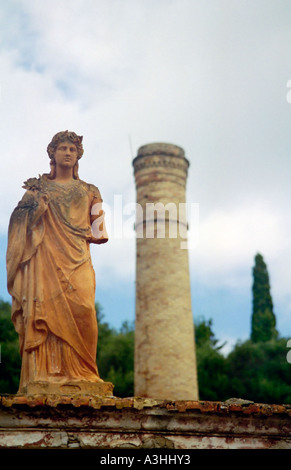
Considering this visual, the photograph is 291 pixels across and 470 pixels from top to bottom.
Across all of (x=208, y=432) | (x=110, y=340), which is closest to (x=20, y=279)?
(x=208, y=432)

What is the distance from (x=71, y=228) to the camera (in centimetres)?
686

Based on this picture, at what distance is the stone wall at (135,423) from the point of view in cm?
532

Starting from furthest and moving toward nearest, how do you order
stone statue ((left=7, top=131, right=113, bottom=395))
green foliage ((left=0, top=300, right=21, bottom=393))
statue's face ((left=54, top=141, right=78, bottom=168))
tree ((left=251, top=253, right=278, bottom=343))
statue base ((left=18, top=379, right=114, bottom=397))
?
tree ((left=251, top=253, right=278, bottom=343)) < green foliage ((left=0, top=300, right=21, bottom=393)) < statue's face ((left=54, top=141, right=78, bottom=168)) < stone statue ((left=7, top=131, right=113, bottom=395)) < statue base ((left=18, top=379, right=114, bottom=397))

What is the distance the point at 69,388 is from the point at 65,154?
2.48m

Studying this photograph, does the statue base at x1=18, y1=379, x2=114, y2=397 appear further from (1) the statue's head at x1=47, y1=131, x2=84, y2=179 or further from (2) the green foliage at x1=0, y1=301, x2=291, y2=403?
(2) the green foliage at x1=0, y1=301, x2=291, y2=403

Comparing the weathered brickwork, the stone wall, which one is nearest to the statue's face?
the stone wall

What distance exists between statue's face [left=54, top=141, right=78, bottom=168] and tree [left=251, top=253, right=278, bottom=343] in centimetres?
2584

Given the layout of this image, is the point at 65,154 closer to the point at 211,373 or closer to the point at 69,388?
the point at 69,388

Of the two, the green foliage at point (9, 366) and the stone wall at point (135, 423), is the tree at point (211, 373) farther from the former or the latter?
the stone wall at point (135, 423)

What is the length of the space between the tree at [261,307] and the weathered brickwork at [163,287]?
7.61m

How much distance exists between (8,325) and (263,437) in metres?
21.2

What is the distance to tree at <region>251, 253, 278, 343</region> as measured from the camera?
105 ft
